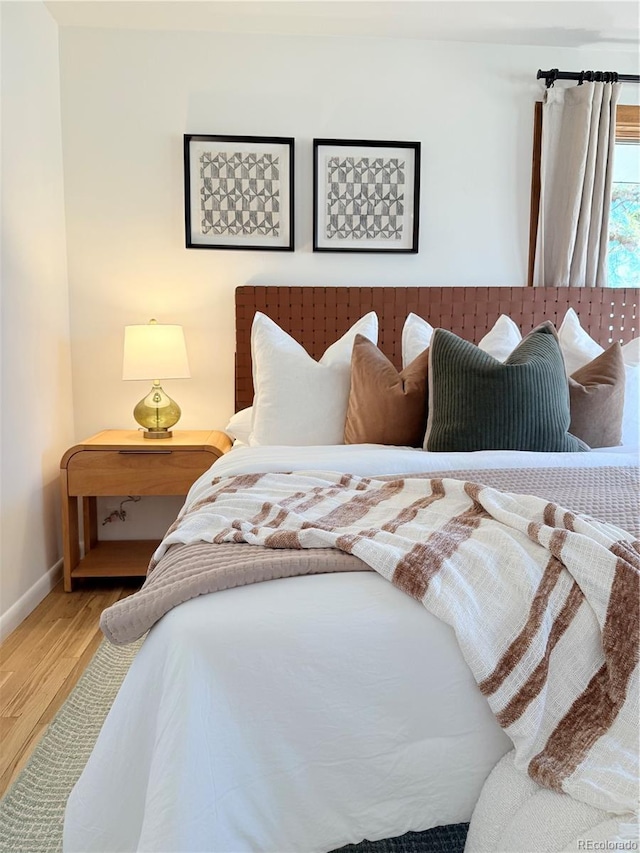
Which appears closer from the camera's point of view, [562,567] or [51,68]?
[562,567]

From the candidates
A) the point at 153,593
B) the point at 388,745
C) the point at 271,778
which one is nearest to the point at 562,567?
the point at 388,745

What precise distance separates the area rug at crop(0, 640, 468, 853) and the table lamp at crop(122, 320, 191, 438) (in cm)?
115

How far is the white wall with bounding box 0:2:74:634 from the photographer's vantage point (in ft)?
8.20

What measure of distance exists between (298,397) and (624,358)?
56.4 inches

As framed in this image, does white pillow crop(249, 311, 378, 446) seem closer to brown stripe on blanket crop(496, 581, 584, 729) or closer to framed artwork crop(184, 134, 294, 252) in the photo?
framed artwork crop(184, 134, 294, 252)

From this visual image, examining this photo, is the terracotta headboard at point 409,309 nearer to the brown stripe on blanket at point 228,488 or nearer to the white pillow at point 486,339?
the white pillow at point 486,339

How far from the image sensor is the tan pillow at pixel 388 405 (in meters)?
2.37

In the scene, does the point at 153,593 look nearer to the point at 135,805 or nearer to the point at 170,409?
the point at 135,805

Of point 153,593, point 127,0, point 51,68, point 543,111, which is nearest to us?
point 153,593

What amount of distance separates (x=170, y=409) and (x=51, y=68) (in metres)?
1.61

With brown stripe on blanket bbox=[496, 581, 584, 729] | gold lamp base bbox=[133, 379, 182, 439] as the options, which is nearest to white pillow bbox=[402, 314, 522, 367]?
gold lamp base bbox=[133, 379, 182, 439]

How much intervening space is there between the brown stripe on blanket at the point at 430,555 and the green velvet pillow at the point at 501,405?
77 cm

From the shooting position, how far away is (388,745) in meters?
1.05

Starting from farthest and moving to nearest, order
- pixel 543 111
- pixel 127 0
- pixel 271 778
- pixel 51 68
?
pixel 543 111
pixel 51 68
pixel 127 0
pixel 271 778
